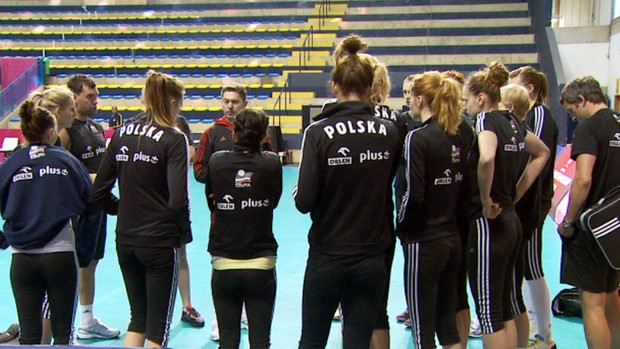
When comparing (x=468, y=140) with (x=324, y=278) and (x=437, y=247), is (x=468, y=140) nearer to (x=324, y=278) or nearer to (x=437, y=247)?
(x=437, y=247)

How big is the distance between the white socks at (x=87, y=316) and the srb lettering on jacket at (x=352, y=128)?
221cm

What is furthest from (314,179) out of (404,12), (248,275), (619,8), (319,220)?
(404,12)

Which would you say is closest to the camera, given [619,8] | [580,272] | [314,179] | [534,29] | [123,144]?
[314,179]

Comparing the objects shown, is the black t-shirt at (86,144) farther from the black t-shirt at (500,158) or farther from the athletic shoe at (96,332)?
the black t-shirt at (500,158)

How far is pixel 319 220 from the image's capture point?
2066 millimetres

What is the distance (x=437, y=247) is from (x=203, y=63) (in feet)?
49.2

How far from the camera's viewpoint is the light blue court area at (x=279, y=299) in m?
3.34

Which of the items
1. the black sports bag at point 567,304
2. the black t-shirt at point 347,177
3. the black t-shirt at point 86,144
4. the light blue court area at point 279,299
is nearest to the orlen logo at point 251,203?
the black t-shirt at point 347,177

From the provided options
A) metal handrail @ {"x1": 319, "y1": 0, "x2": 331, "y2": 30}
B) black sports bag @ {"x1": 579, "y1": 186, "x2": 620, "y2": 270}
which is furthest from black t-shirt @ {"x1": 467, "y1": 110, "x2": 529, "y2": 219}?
metal handrail @ {"x1": 319, "y1": 0, "x2": 331, "y2": 30}

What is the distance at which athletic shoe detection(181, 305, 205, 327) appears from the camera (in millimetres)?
3543

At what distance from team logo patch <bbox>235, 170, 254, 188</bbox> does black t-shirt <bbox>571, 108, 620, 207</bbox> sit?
1.67 m

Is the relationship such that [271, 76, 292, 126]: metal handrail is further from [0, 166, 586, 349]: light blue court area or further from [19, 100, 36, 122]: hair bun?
[19, 100, 36, 122]: hair bun

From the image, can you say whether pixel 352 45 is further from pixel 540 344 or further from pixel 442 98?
pixel 540 344

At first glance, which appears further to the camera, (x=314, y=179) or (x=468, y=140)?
(x=468, y=140)
